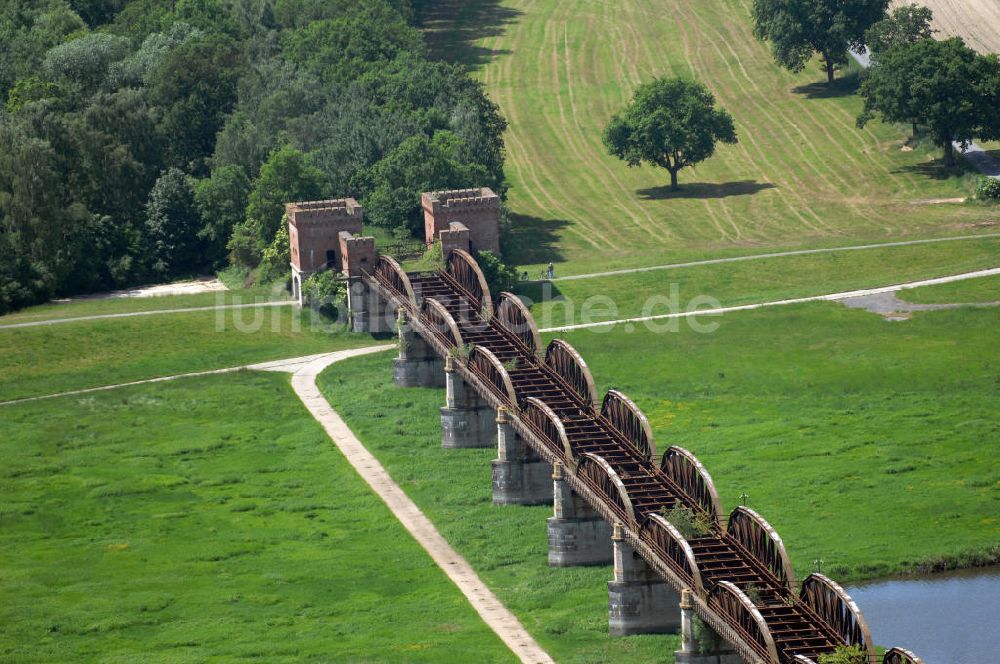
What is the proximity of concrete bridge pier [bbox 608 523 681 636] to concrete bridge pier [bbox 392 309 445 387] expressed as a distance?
45350 millimetres

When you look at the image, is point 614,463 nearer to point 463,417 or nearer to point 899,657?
point 463,417

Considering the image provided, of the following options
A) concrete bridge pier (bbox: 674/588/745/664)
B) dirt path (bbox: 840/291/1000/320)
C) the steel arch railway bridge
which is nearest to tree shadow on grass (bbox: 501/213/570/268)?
the steel arch railway bridge

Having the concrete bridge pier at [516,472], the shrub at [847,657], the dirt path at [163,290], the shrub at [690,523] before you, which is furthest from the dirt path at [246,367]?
the shrub at [847,657]

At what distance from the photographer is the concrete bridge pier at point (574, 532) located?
109 m

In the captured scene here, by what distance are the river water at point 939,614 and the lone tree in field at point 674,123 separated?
94445 mm

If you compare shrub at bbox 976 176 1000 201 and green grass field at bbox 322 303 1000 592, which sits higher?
shrub at bbox 976 176 1000 201

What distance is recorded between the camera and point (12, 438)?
13288cm

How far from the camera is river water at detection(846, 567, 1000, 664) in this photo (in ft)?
318

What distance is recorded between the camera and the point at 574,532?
108750 mm

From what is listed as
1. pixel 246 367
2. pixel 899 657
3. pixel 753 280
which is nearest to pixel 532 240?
pixel 753 280

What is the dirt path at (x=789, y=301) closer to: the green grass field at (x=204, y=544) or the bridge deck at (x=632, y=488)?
the bridge deck at (x=632, y=488)

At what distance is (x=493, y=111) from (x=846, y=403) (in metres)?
74.7

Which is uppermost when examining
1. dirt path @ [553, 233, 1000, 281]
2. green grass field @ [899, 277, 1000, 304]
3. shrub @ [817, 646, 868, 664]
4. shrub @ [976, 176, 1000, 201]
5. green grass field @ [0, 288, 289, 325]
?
shrub @ [976, 176, 1000, 201]

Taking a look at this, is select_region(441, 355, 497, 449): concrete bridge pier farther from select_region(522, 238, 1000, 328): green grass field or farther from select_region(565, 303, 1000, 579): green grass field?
select_region(522, 238, 1000, 328): green grass field
